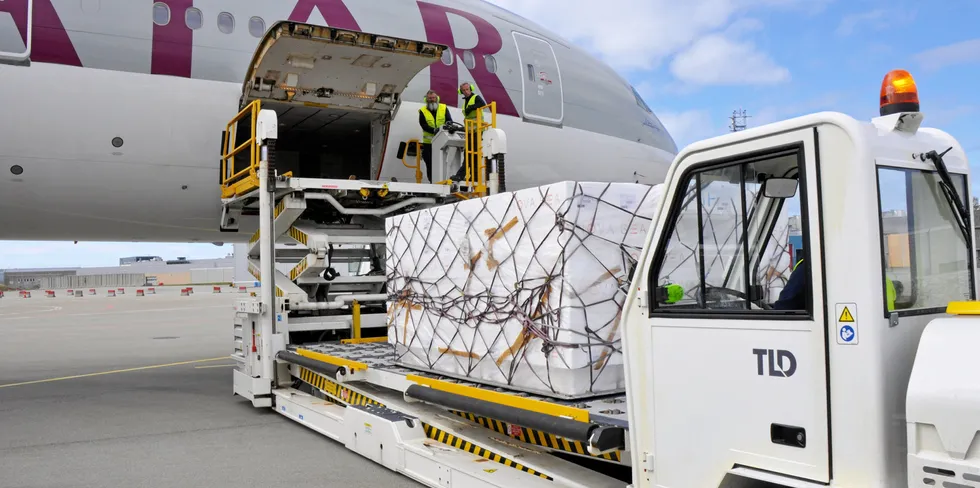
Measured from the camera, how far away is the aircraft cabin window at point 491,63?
38.8ft

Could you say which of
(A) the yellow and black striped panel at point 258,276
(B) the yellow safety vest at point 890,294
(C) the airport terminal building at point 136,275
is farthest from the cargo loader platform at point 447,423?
(C) the airport terminal building at point 136,275

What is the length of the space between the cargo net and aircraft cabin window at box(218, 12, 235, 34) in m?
5.70

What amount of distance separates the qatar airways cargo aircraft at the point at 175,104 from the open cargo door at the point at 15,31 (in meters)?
0.01

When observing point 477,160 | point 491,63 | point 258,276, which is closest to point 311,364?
point 258,276

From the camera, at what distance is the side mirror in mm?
3300

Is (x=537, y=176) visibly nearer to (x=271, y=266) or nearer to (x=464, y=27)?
(x=464, y=27)

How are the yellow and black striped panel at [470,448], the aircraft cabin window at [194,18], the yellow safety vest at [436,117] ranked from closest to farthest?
the yellow and black striped panel at [470,448]
the aircraft cabin window at [194,18]
the yellow safety vest at [436,117]

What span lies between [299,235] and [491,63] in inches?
178

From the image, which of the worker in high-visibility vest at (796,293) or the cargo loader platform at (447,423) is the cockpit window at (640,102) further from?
the worker in high-visibility vest at (796,293)

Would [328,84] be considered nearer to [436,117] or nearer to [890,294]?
[436,117]

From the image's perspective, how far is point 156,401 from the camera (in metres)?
9.74

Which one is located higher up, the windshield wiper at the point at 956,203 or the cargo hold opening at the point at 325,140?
the cargo hold opening at the point at 325,140

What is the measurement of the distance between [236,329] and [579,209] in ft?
20.0

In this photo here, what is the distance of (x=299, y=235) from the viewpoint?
8.94 meters
